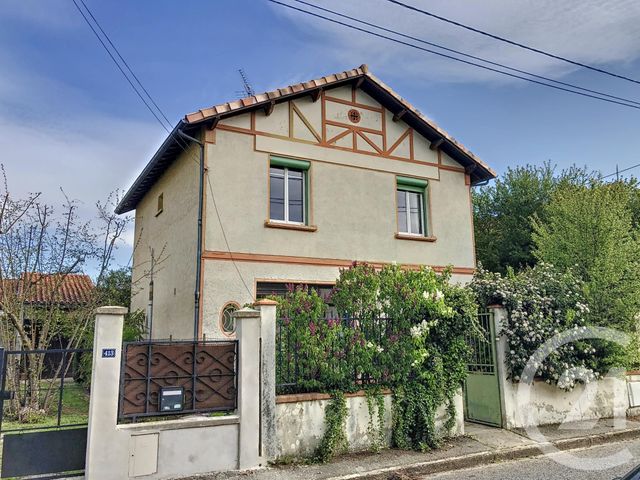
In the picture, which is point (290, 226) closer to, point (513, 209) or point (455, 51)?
point (455, 51)

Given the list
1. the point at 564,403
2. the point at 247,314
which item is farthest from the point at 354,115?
the point at 564,403

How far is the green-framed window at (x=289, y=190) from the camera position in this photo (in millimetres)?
10828

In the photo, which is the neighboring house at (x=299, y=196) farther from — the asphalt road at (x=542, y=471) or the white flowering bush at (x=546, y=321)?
the asphalt road at (x=542, y=471)

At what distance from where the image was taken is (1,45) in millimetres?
8750

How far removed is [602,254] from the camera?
9594 mm

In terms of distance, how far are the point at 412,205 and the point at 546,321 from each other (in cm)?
505

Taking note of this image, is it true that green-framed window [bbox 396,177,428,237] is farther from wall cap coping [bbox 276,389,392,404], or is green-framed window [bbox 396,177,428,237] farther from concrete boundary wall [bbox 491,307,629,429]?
wall cap coping [bbox 276,389,392,404]

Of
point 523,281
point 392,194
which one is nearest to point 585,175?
point 392,194

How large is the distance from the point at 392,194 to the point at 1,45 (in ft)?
28.3

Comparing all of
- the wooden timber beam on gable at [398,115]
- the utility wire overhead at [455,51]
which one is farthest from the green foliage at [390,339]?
the wooden timber beam on gable at [398,115]

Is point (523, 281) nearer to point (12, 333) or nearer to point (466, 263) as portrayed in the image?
point (466, 263)

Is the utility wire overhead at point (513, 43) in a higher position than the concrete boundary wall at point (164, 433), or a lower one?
higher

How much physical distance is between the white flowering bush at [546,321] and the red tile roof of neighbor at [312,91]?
15.2 feet

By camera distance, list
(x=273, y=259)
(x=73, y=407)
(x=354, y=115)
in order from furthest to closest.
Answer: (x=354, y=115) → (x=273, y=259) → (x=73, y=407)
